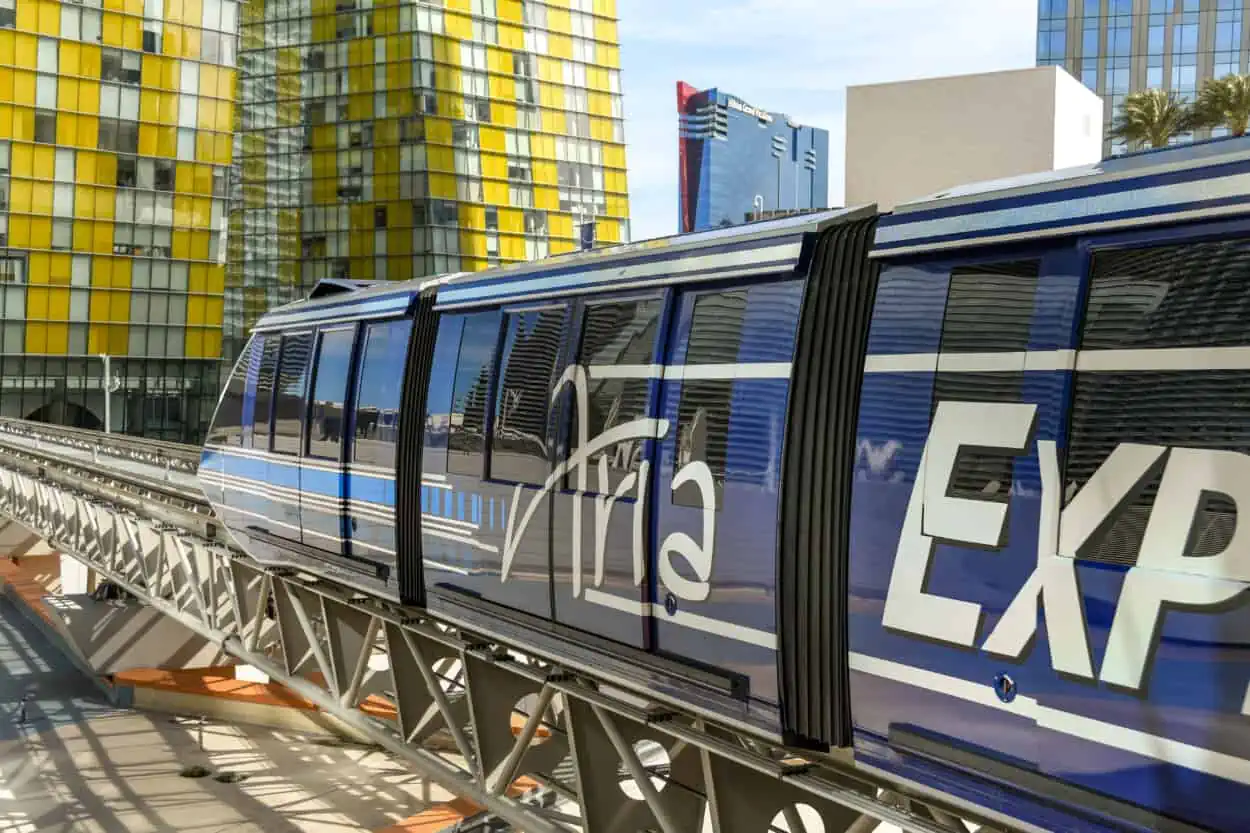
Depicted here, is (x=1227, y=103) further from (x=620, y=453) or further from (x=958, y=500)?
(x=958, y=500)

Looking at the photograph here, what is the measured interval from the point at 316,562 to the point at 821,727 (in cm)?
818

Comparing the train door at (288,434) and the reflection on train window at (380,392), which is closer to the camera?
the reflection on train window at (380,392)

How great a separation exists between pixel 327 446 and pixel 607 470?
220 inches

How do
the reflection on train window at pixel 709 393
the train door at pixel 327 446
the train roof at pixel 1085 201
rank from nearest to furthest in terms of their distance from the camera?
the train roof at pixel 1085 201 → the reflection on train window at pixel 709 393 → the train door at pixel 327 446

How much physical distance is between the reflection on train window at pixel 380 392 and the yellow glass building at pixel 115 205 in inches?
2483

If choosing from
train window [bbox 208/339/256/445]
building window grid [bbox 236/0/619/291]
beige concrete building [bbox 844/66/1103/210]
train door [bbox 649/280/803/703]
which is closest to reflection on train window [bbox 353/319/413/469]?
train window [bbox 208/339/256/445]

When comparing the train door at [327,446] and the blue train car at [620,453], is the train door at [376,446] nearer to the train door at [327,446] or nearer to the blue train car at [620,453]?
the blue train car at [620,453]

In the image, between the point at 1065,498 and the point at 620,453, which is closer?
the point at 1065,498

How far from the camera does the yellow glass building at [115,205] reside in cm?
7069

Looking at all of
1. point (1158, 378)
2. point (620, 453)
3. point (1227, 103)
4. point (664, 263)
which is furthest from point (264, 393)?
point (1227, 103)

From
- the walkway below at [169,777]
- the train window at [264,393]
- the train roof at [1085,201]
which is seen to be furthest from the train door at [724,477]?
the walkway below at [169,777]

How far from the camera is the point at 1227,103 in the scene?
41.1 meters

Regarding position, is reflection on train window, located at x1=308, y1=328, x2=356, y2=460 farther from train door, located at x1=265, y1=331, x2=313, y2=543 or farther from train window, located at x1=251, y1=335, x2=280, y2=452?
train window, located at x1=251, y1=335, x2=280, y2=452

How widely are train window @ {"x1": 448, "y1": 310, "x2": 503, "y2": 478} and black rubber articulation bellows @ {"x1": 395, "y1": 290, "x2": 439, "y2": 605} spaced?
2.11ft
